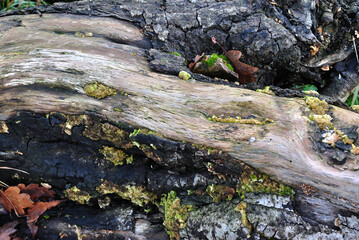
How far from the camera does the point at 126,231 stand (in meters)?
3.14

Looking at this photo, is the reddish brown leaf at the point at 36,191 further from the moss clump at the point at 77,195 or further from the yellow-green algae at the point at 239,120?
the yellow-green algae at the point at 239,120

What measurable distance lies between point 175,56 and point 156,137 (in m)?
1.28

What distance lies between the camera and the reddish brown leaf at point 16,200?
3104 mm

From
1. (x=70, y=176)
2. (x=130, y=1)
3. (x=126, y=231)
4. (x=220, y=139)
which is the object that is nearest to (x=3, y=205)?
(x=70, y=176)

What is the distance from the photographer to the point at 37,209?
10.4 ft

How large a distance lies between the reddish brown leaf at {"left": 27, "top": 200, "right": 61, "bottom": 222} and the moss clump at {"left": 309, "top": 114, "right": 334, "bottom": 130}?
2.82 m

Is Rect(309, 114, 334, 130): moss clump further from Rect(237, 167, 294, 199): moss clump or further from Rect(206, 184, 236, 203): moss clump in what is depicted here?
Rect(206, 184, 236, 203): moss clump

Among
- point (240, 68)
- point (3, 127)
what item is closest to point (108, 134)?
point (3, 127)

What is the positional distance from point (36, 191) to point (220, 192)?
206 cm

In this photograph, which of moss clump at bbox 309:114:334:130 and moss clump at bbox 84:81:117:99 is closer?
moss clump at bbox 309:114:334:130

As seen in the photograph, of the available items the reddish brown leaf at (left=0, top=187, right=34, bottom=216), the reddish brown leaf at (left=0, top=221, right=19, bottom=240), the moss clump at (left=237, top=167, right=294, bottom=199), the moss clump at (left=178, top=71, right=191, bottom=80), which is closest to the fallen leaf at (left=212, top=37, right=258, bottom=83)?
the moss clump at (left=178, top=71, right=191, bottom=80)

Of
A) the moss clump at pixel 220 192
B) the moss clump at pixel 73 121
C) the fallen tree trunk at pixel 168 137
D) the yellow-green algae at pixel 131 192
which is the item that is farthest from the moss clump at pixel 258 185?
the moss clump at pixel 73 121

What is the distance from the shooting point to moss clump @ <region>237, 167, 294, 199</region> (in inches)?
101

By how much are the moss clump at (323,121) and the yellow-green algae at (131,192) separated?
70.3 inches
